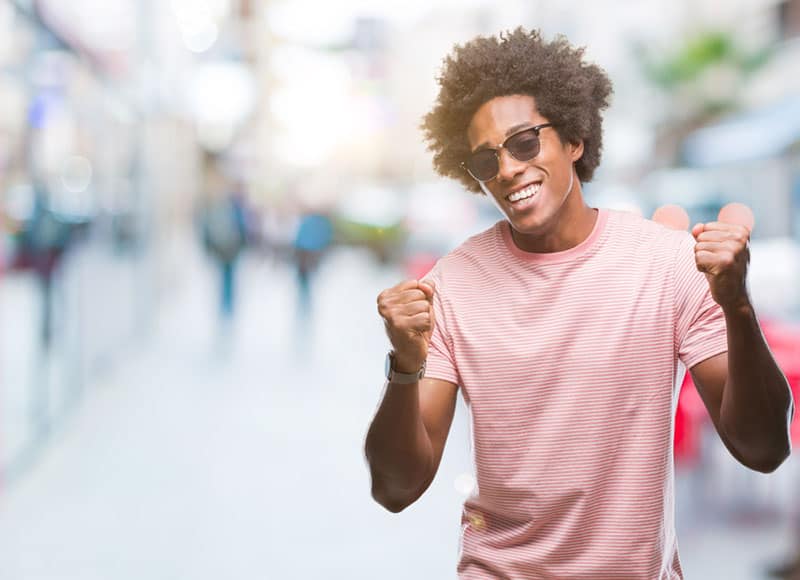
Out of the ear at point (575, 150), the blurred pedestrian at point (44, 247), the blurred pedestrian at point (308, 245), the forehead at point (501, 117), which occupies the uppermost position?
the blurred pedestrian at point (308, 245)

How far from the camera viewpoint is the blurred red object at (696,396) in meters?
4.99

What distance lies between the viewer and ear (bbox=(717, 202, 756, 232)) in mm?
1673

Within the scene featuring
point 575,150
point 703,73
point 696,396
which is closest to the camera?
point 575,150

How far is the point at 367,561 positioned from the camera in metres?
4.96

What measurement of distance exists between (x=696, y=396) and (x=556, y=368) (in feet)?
12.6

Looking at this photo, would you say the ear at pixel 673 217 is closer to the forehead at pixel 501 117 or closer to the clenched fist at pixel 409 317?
the forehead at pixel 501 117

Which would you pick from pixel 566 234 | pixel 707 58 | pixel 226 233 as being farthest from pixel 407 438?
pixel 707 58

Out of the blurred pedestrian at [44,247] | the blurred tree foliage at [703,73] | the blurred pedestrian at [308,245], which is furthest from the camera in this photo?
the blurred tree foliage at [703,73]

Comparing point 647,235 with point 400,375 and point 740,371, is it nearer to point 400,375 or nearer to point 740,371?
point 740,371

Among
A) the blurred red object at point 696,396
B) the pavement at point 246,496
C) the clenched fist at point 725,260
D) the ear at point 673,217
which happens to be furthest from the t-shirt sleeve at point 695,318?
the blurred red object at point 696,396

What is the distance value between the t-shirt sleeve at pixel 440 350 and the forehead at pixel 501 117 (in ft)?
0.79

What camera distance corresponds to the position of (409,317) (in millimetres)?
1607

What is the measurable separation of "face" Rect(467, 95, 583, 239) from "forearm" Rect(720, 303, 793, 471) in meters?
0.32

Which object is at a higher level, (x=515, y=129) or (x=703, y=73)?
(x=703, y=73)
